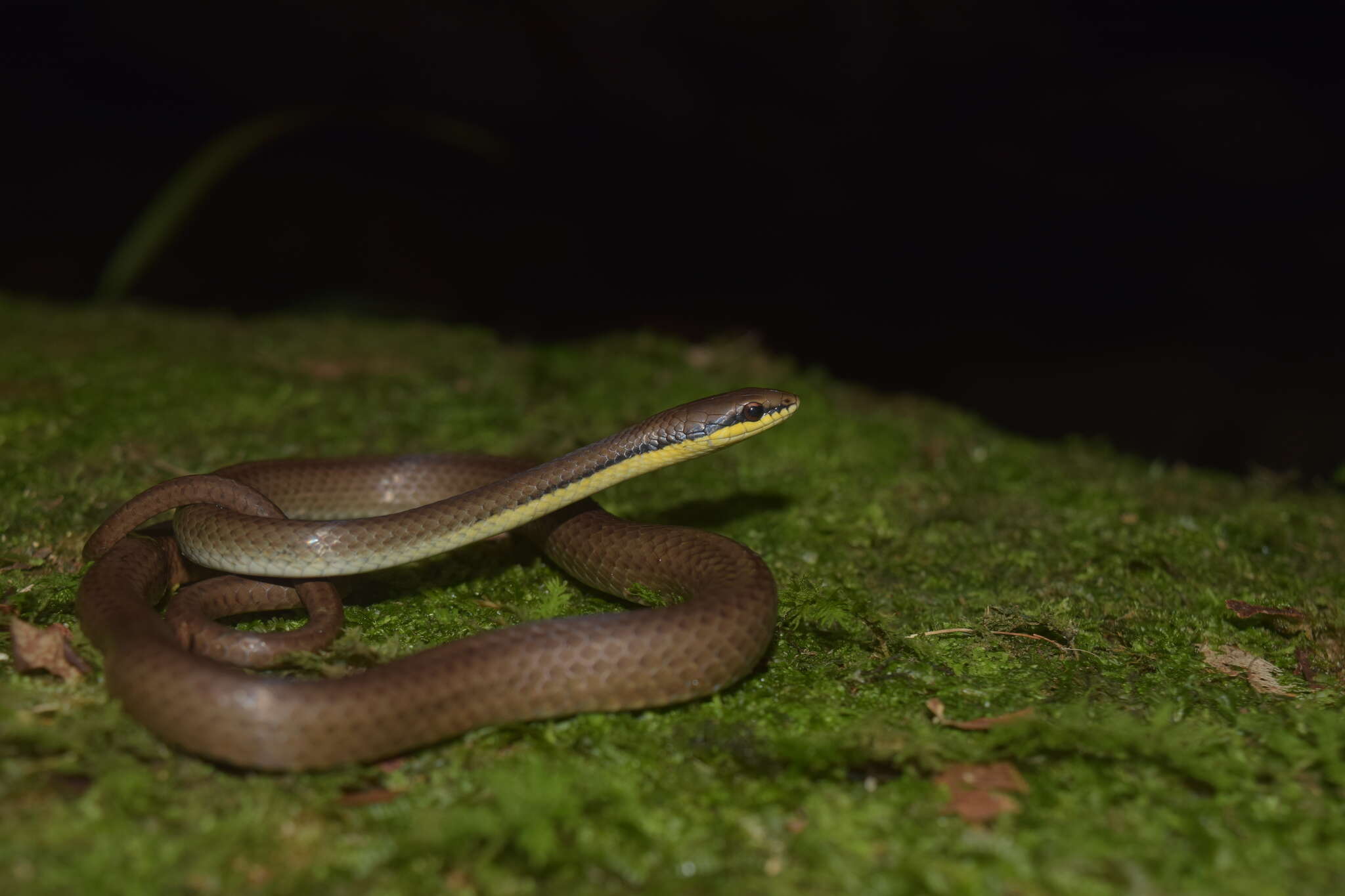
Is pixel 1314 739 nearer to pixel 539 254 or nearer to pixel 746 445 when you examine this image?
pixel 746 445

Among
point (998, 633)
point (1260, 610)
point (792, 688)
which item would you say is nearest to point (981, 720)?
point (792, 688)

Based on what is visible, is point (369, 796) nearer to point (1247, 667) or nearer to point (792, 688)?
point (792, 688)

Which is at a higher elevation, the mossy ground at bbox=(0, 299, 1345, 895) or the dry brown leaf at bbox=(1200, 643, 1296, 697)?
the mossy ground at bbox=(0, 299, 1345, 895)

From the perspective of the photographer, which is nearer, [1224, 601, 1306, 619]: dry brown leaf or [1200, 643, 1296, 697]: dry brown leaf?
[1200, 643, 1296, 697]: dry brown leaf

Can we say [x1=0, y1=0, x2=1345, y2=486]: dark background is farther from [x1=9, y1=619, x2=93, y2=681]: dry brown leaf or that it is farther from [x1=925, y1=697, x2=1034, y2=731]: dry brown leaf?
[x1=9, y1=619, x2=93, y2=681]: dry brown leaf

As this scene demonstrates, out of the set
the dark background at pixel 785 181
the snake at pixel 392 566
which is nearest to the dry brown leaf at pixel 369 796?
the snake at pixel 392 566

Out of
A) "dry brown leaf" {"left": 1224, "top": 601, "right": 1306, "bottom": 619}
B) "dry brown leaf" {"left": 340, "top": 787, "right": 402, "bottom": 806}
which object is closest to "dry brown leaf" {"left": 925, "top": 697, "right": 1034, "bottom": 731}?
"dry brown leaf" {"left": 1224, "top": 601, "right": 1306, "bottom": 619}
